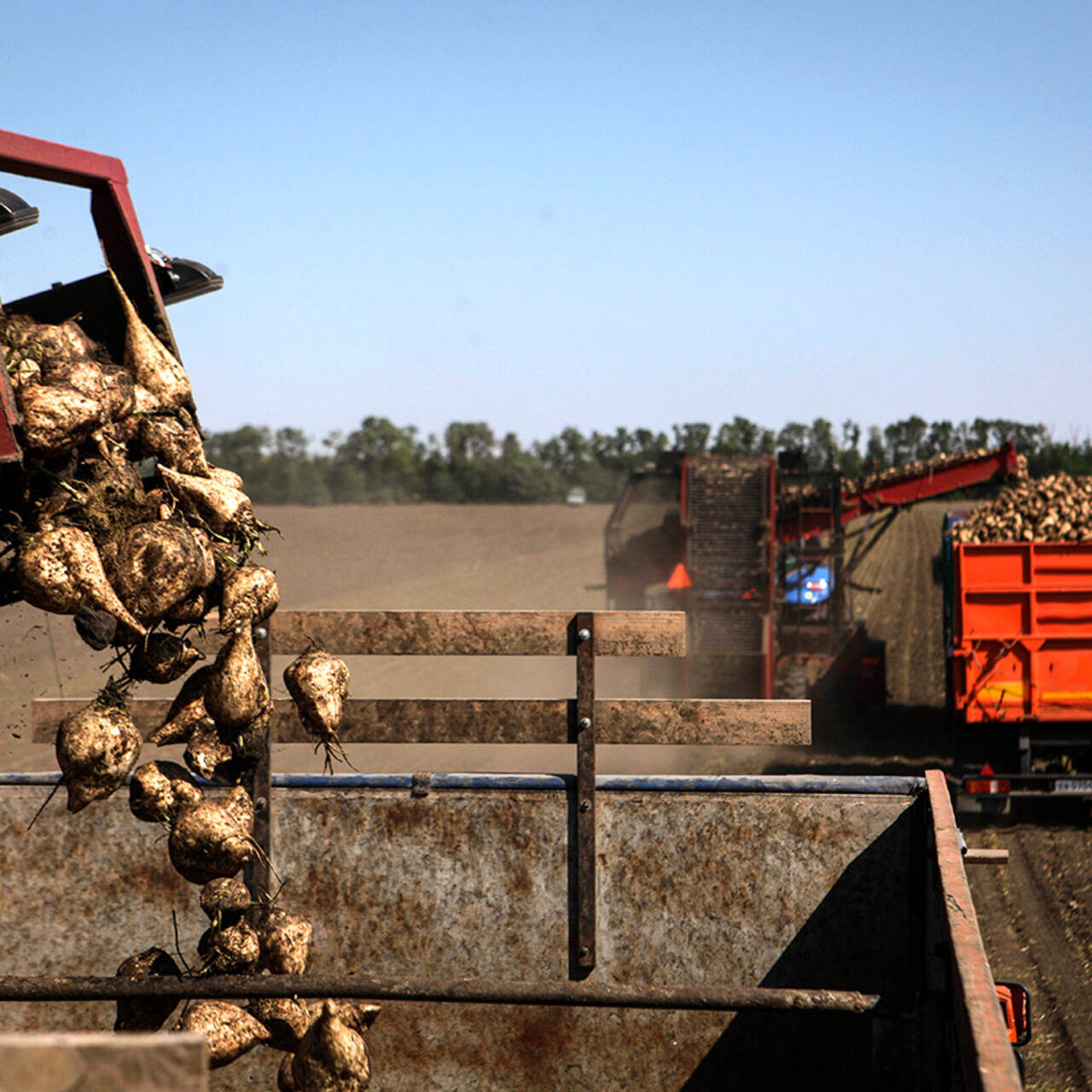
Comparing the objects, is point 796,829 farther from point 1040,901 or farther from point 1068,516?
point 1068,516

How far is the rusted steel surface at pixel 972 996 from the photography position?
207 cm

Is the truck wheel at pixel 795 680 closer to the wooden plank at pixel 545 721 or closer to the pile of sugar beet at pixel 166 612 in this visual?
the wooden plank at pixel 545 721

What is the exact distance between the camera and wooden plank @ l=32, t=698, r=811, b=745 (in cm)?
453

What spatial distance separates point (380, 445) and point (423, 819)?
3844 inches

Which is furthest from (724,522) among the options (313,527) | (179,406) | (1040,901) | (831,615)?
(313,527)

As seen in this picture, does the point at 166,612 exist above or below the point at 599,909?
above

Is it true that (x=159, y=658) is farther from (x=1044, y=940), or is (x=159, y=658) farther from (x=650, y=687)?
(x=650, y=687)

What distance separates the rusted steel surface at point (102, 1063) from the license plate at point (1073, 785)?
9.54 m

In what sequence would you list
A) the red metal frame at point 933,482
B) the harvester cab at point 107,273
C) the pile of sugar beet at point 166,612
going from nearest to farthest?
the pile of sugar beet at point 166,612 → the harvester cab at point 107,273 → the red metal frame at point 933,482

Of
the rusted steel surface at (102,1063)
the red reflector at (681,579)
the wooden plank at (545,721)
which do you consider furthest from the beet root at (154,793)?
the red reflector at (681,579)

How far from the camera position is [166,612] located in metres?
3.72

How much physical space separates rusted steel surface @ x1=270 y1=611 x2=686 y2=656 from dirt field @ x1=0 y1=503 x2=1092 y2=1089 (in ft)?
3.34

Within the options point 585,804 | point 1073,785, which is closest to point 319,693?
point 585,804

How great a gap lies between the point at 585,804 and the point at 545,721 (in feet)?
1.19
